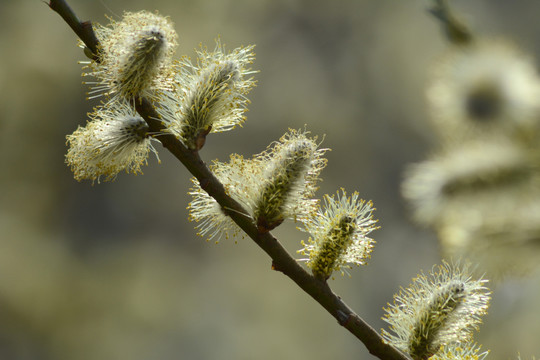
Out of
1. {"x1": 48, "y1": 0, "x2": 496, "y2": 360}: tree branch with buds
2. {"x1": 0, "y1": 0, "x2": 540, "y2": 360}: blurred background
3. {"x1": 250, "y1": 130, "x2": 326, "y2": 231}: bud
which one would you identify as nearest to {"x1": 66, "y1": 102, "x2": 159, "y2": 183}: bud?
{"x1": 48, "y1": 0, "x2": 496, "y2": 360}: tree branch with buds

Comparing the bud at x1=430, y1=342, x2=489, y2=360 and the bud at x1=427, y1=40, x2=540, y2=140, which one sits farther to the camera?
the bud at x1=430, y1=342, x2=489, y2=360

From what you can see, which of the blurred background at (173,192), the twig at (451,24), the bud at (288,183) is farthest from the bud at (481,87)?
the blurred background at (173,192)

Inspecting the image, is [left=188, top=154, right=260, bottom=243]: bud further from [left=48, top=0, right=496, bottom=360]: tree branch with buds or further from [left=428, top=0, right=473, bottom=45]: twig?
[left=428, top=0, right=473, bottom=45]: twig

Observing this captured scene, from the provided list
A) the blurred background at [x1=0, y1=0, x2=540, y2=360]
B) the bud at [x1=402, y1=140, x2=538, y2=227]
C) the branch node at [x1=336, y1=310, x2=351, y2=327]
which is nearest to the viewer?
the bud at [x1=402, y1=140, x2=538, y2=227]

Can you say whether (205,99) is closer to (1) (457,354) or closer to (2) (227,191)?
(2) (227,191)

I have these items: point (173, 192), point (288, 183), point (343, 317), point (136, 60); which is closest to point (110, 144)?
point (136, 60)
